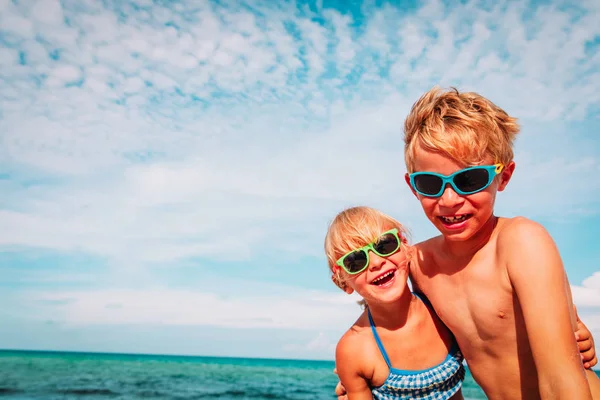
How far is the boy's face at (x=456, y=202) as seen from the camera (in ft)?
9.48

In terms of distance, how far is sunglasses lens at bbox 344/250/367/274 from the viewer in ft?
12.2

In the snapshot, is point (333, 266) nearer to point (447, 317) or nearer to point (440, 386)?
point (447, 317)

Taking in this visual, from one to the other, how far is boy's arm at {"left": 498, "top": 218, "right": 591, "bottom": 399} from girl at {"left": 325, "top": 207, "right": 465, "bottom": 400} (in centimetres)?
118

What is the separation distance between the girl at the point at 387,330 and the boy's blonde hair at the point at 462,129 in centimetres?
82

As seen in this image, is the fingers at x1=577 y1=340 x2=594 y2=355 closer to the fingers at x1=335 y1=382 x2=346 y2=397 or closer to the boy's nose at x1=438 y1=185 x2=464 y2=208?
the boy's nose at x1=438 y1=185 x2=464 y2=208

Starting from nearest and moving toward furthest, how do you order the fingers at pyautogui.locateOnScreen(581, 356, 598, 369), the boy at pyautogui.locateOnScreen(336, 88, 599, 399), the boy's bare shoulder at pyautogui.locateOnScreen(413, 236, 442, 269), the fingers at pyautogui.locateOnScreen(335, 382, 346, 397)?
the boy at pyautogui.locateOnScreen(336, 88, 599, 399), the fingers at pyautogui.locateOnScreen(581, 356, 598, 369), the boy's bare shoulder at pyautogui.locateOnScreen(413, 236, 442, 269), the fingers at pyautogui.locateOnScreen(335, 382, 346, 397)

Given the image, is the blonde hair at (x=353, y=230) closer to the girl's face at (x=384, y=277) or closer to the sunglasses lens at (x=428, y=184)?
the girl's face at (x=384, y=277)

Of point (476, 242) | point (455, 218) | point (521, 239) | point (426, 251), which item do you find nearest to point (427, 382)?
point (426, 251)

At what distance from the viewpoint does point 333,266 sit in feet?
13.1

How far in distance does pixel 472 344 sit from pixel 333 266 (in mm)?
1256

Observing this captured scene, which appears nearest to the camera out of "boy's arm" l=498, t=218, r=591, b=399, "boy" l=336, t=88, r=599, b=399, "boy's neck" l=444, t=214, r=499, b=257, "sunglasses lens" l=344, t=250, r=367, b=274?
"boy's arm" l=498, t=218, r=591, b=399

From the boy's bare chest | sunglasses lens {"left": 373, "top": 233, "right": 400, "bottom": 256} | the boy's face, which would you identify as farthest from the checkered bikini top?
the boy's face

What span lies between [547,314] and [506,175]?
993 mm

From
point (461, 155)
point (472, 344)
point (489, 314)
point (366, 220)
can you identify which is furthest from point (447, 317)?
point (461, 155)
